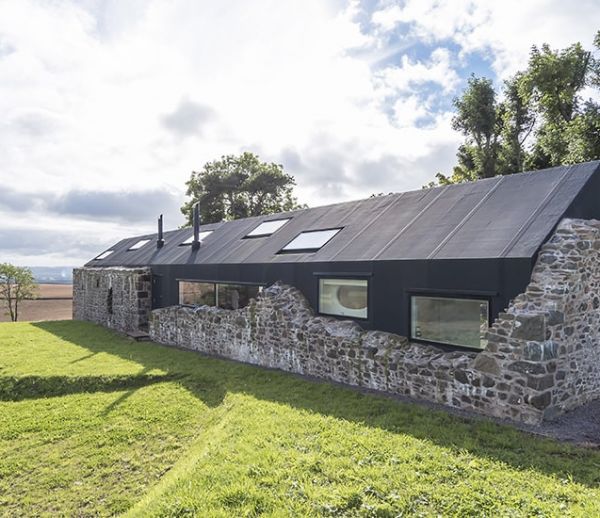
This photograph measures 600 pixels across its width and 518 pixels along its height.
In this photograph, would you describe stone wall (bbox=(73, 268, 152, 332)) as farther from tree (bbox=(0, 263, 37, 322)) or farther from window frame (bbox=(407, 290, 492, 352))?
window frame (bbox=(407, 290, 492, 352))

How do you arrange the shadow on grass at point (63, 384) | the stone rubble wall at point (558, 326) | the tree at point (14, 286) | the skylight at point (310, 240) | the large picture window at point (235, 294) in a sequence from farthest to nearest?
the tree at point (14, 286) → the large picture window at point (235, 294) → the skylight at point (310, 240) → the shadow on grass at point (63, 384) → the stone rubble wall at point (558, 326)

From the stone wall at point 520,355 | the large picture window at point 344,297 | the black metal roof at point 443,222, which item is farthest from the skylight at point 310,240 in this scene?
the stone wall at point 520,355

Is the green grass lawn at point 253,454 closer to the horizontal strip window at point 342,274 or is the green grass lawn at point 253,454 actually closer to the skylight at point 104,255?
the horizontal strip window at point 342,274

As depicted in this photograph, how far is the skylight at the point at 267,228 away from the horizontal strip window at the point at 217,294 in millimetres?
2557

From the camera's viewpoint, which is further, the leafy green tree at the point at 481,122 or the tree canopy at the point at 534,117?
the leafy green tree at the point at 481,122

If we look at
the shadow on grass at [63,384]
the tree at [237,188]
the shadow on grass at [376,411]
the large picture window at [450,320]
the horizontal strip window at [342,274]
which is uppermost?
the tree at [237,188]

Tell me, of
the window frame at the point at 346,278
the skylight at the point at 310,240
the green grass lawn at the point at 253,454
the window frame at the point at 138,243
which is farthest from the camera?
the window frame at the point at 138,243

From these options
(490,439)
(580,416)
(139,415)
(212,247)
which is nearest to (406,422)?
(490,439)

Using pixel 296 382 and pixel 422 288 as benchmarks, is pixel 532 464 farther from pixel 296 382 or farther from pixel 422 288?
pixel 296 382

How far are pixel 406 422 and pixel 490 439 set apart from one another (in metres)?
1.37

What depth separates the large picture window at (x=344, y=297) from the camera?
10734 millimetres

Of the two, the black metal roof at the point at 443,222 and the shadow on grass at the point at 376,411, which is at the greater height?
the black metal roof at the point at 443,222

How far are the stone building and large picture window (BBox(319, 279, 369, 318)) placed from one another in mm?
40

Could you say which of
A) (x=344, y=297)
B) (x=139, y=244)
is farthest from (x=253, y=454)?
(x=139, y=244)
